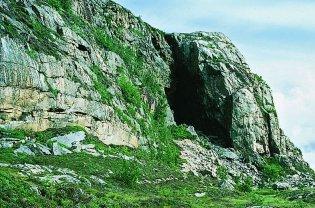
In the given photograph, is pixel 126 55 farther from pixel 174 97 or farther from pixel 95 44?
pixel 174 97

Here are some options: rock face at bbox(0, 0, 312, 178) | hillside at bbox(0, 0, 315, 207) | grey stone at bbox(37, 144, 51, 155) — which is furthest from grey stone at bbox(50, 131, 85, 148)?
grey stone at bbox(37, 144, 51, 155)

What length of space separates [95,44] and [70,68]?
16442 millimetres

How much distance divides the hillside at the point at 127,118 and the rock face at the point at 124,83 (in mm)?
222

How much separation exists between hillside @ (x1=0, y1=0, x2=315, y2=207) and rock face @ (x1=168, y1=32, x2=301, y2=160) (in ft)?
0.86

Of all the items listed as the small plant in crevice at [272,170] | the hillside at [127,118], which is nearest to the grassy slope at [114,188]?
the hillside at [127,118]

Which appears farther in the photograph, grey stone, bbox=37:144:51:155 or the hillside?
grey stone, bbox=37:144:51:155

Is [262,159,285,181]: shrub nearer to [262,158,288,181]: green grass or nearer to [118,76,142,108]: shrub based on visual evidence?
[262,158,288,181]: green grass

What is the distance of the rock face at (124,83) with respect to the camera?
57344mm

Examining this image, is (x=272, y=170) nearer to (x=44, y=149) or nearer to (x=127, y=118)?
(x=127, y=118)

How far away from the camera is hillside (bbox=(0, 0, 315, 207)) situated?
149ft

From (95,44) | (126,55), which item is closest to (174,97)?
(126,55)

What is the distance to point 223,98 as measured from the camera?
113m

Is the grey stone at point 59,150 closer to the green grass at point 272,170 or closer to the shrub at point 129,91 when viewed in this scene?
the shrub at point 129,91

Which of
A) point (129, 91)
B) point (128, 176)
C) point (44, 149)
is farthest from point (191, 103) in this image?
point (44, 149)
